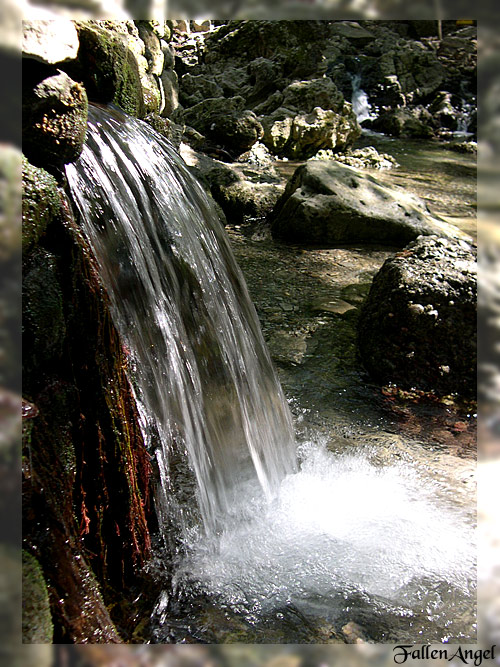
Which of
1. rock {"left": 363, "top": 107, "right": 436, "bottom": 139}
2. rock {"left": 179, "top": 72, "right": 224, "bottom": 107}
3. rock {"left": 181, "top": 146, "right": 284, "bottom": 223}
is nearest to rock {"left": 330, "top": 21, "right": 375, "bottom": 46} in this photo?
rock {"left": 363, "top": 107, "right": 436, "bottom": 139}

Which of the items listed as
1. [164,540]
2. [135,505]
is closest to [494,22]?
[135,505]

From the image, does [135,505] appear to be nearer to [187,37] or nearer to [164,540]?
[164,540]

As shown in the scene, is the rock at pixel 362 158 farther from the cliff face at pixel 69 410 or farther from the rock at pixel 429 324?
the cliff face at pixel 69 410

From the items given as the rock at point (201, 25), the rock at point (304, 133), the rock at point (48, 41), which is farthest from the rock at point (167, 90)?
the rock at point (201, 25)

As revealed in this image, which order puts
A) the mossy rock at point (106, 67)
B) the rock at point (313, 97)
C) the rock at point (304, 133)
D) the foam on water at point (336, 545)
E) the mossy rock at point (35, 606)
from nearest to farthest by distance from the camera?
the mossy rock at point (35, 606)
the foam on water at point (336, 545)
the mossy rock at point (106, 67)
the rock at point (304, 133)
the rock at point (313, 97)

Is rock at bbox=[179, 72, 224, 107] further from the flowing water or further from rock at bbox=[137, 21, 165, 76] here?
the flowing water

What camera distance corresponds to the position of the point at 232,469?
251 cm

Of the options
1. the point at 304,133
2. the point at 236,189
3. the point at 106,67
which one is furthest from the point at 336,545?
the point at 304,133

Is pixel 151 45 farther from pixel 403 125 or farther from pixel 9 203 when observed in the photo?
pixel 403 125

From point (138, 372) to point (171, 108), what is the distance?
7.49 m

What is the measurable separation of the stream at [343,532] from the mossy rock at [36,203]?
1.29 meters

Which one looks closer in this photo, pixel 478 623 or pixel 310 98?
pixel 478 623

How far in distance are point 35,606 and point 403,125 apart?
14.3m

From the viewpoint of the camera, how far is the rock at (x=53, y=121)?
65.3 inches
